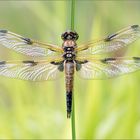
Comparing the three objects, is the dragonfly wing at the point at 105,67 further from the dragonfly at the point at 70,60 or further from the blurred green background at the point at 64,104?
the blurred green background at the point at 64,104

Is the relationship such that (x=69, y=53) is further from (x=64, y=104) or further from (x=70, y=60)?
(x=64, y=104)

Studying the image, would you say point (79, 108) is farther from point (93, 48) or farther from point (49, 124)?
point (93, 48)

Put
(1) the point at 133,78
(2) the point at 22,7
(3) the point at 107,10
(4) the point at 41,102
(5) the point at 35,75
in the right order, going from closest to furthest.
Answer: (5) the point at 35,75 < (1) the point at 133,78 < (4) the point at 41,102 < (3) the point at 107,10 < (2) the point at 22,7

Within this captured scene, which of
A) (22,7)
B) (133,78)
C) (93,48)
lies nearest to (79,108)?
(133,78)

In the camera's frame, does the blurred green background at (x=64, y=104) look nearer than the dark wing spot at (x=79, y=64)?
No

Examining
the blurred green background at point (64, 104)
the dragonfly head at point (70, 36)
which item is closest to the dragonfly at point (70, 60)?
the dragonfly head at point (70, 36)
